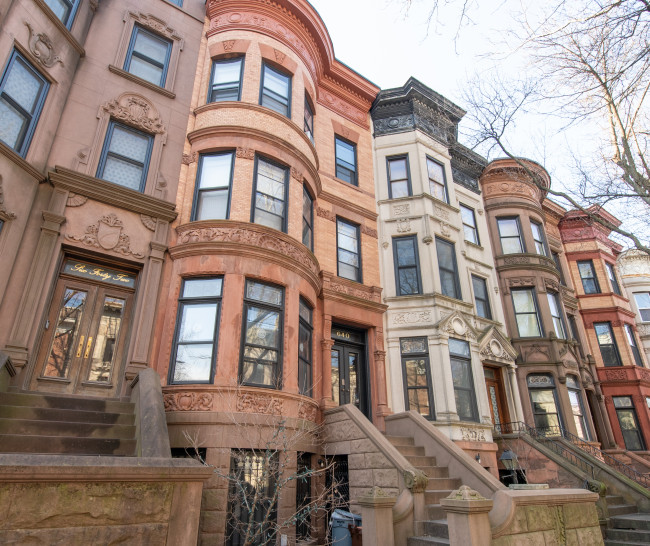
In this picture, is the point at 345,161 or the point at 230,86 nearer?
the point at 230,86

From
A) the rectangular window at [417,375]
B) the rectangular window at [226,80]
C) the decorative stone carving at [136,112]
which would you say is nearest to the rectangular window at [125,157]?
the decorative stone carving at [136,112]

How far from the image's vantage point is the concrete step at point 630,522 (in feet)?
32.2

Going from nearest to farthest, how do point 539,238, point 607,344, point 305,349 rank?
1. point 305,349
2. point 539,238
3. point 607,344

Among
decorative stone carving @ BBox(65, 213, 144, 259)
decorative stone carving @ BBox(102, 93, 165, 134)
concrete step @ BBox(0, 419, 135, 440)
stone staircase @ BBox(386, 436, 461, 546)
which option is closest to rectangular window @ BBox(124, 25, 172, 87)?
decorative stone carving @ BBox(102, 93, 165, 134)

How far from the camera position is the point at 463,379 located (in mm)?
13359

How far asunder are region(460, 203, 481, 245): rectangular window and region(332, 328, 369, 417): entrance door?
7524 mm

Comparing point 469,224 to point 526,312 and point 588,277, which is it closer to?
point 526,312

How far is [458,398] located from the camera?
12938 mm

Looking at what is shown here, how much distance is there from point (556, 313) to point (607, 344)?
226 inches

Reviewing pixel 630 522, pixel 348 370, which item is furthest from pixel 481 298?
pixel 630 522

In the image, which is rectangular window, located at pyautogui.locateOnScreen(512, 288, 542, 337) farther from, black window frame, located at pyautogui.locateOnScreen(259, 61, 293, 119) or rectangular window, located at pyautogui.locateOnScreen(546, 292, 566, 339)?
black window frame, located at pyautogui.locateOnScreen(259, 61, 293, 119)

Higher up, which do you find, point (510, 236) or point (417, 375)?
point (510, 236)

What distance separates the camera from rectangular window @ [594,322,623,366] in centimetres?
2158

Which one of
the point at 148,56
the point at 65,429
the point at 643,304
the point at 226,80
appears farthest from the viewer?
the point at 643,304
